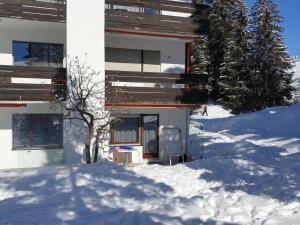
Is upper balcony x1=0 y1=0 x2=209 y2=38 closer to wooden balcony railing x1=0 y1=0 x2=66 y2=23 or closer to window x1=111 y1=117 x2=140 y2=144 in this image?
wooden balcony railing x1=0 y1=0 x2=66 y2=23

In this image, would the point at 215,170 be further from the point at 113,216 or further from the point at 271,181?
the point at 113,216

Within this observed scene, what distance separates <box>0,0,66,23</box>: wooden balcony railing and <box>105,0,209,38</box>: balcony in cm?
179

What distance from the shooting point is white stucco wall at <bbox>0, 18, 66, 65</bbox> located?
1552 cm

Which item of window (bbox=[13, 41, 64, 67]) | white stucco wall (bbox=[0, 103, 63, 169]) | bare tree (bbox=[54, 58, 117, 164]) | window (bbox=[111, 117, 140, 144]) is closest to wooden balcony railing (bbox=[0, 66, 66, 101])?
bare tree (bbox=[54, 58, 117, 164])

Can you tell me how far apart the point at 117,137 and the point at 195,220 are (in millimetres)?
10161

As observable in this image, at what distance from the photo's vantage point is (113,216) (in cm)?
802

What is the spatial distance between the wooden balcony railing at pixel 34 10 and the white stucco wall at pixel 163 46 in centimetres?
290

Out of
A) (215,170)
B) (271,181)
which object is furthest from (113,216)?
(215,170)

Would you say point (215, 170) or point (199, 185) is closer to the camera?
point (199, 185)

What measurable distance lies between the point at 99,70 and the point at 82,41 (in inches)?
47.9

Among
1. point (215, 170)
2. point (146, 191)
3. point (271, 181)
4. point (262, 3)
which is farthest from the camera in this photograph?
point (262, 3)

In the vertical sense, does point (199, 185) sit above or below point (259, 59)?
below

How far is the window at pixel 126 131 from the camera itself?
58.0ft

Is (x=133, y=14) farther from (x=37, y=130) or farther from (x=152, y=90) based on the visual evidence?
(x=37, y=130)
